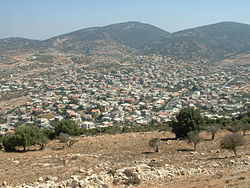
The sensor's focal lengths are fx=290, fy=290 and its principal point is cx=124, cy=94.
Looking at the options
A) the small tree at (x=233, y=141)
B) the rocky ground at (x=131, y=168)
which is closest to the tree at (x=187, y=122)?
the rocky ground at (x=131, y=168)

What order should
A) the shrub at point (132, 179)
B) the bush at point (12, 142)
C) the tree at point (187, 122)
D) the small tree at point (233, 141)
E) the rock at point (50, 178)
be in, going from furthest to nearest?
the tree at point (187, 122) → the bush at point (12, 142) → the small tree at point (233, 141) → the rock at point (50, 178) → the shrub at point (132, 179)

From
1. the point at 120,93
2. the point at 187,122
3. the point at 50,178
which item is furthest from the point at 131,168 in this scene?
the point at 120,93

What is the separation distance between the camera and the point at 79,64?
147000 mm

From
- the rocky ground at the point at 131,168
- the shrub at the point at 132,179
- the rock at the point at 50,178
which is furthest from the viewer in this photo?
the rock at the point at 50,178

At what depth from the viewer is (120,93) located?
86000 millimetres

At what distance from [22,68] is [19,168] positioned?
5016 inches

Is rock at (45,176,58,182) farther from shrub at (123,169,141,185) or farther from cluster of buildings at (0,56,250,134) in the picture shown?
cluster of buildings at (0,56,250,134)

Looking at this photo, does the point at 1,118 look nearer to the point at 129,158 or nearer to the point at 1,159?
the point at 1,159

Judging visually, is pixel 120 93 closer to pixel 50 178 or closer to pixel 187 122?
pixel 187 122

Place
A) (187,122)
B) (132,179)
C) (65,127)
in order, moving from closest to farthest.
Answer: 1. (132,179)
2. (187,122)
3. (65,127)

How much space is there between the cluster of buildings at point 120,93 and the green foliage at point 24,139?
89.8 ft

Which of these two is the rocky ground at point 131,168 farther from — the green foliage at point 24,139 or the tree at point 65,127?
the tree at point 65,127

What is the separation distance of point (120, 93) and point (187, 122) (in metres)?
62.2

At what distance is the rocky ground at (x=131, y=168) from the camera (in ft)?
39.4
